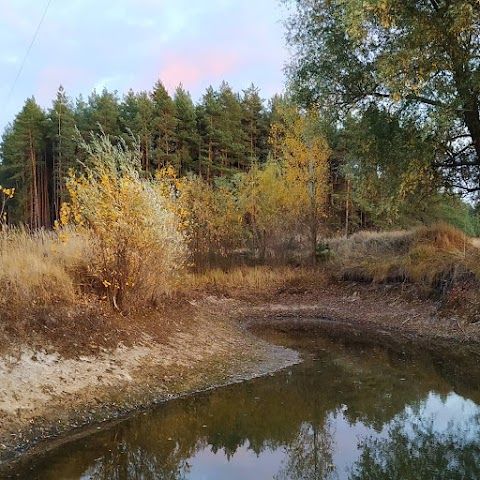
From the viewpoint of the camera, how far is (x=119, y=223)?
963cm

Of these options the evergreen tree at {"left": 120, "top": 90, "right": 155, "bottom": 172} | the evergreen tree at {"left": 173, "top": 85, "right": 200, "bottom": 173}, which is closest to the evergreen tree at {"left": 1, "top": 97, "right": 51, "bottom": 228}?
the evergreen tree at {"left": 120, "top": 90, "right": 155, "bottom": 172}

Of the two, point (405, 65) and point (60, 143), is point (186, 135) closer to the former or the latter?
point (60, 143)

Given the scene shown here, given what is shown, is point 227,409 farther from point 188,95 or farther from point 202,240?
point 188,95

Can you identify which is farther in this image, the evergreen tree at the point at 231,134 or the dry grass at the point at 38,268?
the evergreen tree at the point at 231,134

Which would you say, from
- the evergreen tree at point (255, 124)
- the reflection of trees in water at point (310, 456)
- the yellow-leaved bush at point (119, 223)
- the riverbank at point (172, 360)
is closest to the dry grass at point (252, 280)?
the riverbank at point (172, 360)

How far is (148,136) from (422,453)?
3096cm

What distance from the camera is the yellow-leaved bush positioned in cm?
963

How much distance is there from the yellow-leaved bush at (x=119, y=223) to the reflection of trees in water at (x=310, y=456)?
15.6 ft

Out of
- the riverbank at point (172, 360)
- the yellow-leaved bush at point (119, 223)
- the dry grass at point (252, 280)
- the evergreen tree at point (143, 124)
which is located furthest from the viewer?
the evergreen tree at point (143, 124)

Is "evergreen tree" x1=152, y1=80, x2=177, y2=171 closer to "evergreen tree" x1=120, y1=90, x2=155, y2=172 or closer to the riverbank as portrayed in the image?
"evergreen tree" x1=120, y1=90, x2=155, y2=172

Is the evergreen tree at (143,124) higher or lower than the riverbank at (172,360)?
higher

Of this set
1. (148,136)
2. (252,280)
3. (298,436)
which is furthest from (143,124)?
(298,436)

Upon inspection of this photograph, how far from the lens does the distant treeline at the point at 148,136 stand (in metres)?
36.1

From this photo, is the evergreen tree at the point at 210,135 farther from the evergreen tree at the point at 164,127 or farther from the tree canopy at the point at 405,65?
the tree canopy at the point at 405,65
